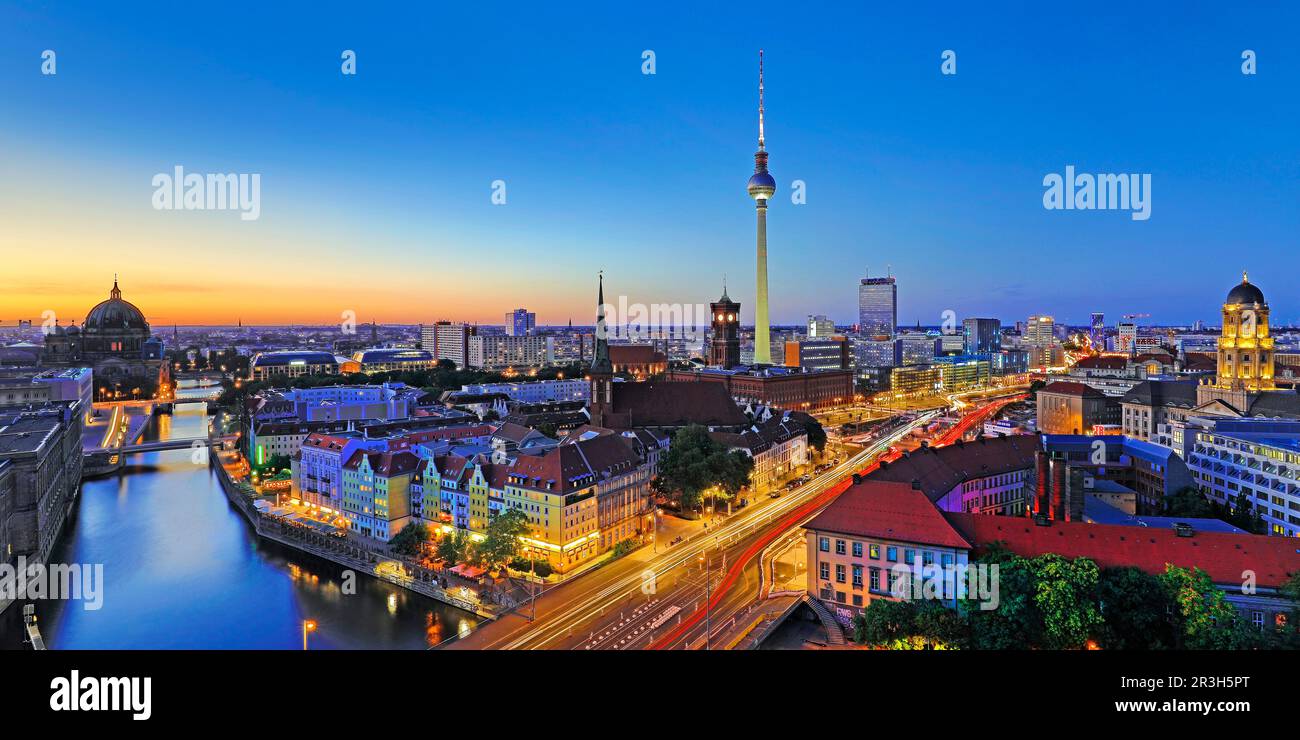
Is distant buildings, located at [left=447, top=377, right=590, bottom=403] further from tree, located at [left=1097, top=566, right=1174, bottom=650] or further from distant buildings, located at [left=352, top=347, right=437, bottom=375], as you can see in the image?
tree, located at [left=1097, top=566, right=1174, bottom=650]

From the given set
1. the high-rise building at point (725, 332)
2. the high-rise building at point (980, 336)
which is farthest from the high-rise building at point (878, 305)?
the high-rise building at point (725, 332)

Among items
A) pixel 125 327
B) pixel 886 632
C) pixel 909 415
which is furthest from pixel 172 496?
pixel 125 327

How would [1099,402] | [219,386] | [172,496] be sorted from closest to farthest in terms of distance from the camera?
[172,496] < [1099,402] < [219,386]

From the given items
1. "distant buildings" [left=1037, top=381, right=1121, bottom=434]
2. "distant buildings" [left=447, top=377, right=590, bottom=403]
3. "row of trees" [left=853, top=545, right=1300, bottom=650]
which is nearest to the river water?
"row of trees" [left=853, top=545, right=1300, bottom=650]
